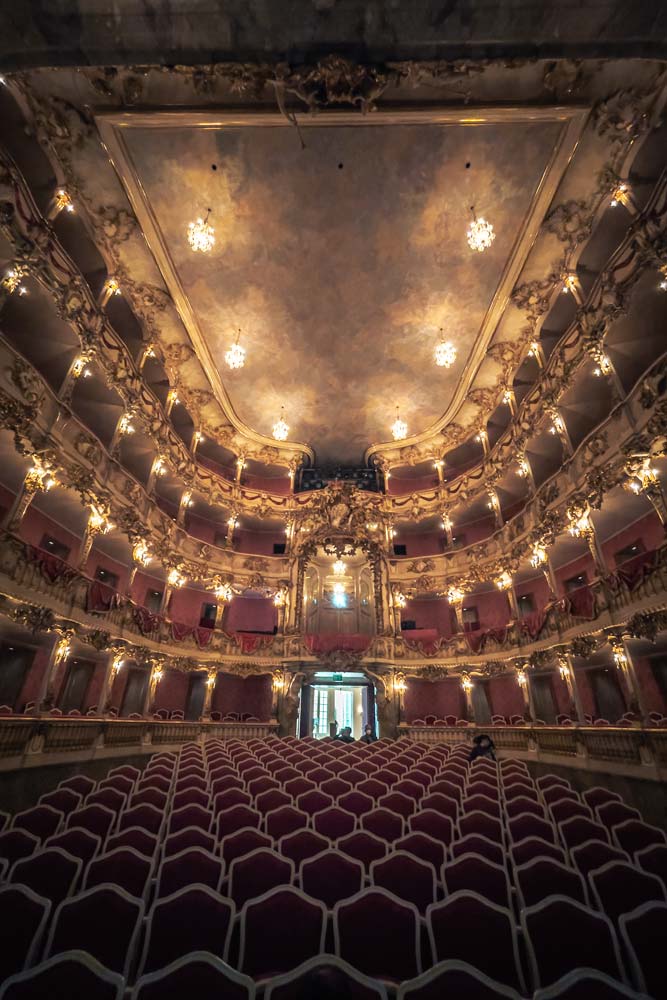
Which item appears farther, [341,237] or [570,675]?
[341,237]

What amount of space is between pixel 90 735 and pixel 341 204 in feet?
54.0

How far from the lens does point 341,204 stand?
1223 cm

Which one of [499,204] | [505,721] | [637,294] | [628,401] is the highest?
[499,204]

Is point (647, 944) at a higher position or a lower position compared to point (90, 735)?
lower

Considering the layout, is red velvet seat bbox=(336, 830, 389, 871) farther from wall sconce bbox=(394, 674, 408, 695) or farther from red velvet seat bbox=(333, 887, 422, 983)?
wall sconce bbox=(394, 674, 408, 695)

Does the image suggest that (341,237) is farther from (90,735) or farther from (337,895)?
(90,735)

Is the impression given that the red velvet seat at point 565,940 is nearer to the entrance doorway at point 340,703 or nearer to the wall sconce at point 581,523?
the wall sconce at point 581,523

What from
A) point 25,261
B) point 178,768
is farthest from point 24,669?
point 25,261

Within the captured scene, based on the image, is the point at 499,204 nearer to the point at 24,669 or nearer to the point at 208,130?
the point at 208,130

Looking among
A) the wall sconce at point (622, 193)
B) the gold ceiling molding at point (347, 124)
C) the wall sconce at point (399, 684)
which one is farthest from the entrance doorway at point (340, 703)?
the wall sconce at point (622, 193)

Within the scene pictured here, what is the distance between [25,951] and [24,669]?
1254 centimetres

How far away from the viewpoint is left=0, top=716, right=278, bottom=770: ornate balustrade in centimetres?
847

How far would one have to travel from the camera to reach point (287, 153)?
11156mm

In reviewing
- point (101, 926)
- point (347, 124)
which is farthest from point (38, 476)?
point (347, 124)
